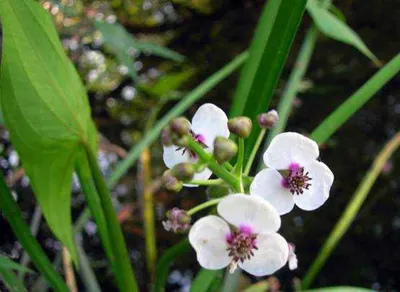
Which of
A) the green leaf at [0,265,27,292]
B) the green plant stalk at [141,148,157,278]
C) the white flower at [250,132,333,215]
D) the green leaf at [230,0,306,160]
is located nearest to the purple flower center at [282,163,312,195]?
the white flower at [250,132,333,215]

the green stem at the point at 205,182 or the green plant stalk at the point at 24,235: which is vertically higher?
the green stem at the point at 205,182

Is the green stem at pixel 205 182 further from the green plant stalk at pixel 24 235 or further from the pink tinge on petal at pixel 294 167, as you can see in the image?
the green plant stalk at pixel 24 235

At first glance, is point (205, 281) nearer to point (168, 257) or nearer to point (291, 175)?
point (168, 257)

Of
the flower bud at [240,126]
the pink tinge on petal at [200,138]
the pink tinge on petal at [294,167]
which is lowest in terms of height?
the pink tinge on petal at [294,167]

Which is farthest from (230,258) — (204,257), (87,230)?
(87,230)

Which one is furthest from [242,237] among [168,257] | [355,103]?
[355,103]

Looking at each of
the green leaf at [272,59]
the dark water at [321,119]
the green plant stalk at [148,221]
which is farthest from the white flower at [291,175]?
the dark water at [321,119]
